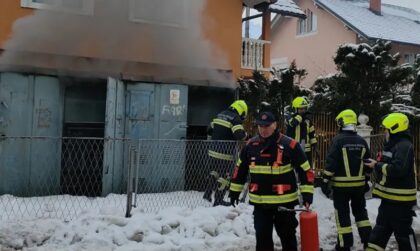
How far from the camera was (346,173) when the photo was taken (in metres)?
5.52

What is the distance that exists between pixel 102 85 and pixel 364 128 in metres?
4.91

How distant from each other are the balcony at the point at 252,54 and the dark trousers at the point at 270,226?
7.46 meters

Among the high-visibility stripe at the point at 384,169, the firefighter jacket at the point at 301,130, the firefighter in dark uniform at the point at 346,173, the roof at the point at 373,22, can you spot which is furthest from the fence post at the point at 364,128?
the roof at the point at 373,22

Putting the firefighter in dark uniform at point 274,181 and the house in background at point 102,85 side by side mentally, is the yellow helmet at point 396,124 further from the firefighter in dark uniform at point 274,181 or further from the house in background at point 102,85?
the house in background at point 102,85

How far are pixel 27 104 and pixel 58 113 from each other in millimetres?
545

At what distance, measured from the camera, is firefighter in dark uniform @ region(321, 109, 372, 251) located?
5512mm

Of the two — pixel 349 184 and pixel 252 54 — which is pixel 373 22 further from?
pixel 349 184

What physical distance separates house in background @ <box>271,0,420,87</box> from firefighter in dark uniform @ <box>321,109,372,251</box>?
15.9m

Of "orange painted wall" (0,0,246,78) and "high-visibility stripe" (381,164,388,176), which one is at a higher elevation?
"orange painted wall" (0,0,246,78)

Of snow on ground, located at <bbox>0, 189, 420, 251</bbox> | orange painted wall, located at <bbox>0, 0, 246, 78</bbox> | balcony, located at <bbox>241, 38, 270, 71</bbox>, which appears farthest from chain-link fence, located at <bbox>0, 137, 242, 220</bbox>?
balcony, located at <bbox>241, 38, 270, 71</bbox>

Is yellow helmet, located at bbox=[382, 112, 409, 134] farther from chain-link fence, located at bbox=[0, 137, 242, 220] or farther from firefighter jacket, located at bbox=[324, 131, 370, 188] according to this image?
chain-link fence, located at bbox=[0, 137, 242, 220]

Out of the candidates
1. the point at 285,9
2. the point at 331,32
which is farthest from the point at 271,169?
the point at 331,32

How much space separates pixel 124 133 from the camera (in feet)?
29.5

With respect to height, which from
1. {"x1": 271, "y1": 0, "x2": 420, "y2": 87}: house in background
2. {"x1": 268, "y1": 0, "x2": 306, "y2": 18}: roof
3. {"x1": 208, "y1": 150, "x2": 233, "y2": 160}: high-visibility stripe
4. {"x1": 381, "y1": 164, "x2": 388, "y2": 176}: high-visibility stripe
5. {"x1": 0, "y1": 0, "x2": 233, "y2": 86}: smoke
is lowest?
{"x1": 208, "y1": 150, "x2": 233, "y2": 160}: high-visibility stripe
